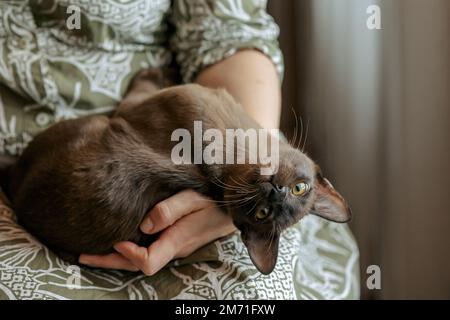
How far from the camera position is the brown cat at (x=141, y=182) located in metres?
0.86

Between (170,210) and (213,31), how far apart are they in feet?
1.38

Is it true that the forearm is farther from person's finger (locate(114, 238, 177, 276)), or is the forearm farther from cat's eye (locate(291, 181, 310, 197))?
person's finger (locate(114, 238, 177, 276))

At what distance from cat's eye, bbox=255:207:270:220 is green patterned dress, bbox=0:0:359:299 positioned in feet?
0.25

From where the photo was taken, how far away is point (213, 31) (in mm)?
1123

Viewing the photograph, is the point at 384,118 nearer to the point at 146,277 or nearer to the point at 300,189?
the point at 300,189

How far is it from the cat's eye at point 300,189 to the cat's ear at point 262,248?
0.07m

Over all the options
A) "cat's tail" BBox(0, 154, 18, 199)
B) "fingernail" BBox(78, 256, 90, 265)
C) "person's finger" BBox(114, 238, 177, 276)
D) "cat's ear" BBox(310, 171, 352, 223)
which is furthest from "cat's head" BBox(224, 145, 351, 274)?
"cat's tail" BBox(0, 154, 18, 199)

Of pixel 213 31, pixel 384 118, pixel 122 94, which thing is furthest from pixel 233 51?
pixel 384 118

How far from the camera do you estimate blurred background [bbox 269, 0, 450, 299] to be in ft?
4.15

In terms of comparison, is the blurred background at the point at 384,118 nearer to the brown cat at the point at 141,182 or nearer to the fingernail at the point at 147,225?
the brown cat at the point at 141,182

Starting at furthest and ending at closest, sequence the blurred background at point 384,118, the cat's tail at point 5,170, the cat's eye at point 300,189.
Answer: the blurred background at point 384,118, the cat's tail at point 5,170, the cat's eye at point 300,189

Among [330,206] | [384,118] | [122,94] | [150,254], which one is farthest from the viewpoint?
[384,118]

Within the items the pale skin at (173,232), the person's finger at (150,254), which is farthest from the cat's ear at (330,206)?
the person's finger at (150,254)
